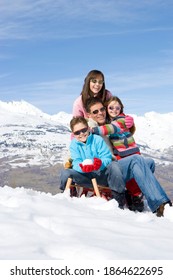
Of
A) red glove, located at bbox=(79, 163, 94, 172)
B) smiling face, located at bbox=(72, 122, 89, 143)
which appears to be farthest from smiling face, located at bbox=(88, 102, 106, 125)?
red glove, located at bbox=(79, 163, 94, 172)

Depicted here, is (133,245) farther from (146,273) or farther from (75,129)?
(75,129)

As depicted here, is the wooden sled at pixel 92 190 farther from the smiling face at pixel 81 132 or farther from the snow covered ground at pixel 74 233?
the snow covered ground at pixel 74 233

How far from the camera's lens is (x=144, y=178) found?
8.66 meters

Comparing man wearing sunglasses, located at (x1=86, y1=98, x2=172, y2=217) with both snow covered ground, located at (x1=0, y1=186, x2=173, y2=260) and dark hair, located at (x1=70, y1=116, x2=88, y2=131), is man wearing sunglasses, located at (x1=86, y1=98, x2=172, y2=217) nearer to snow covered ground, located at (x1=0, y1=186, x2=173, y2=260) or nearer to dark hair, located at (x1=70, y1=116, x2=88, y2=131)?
snow covered ground, located at (x1=0, y1=186, x2=173, y2=260)

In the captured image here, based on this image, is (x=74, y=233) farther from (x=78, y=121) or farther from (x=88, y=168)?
(x=78, y=121)

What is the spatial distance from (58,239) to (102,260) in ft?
2.67

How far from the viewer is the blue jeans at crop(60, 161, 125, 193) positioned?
8953mm

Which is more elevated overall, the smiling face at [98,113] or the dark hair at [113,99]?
the dark hair at [113,99]

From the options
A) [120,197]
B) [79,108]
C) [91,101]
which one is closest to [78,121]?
[91,101]

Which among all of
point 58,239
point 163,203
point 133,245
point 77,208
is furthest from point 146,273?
point 163,203

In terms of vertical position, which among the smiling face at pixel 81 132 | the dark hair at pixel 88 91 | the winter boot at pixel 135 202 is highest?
the dark hair at pixel 88 91

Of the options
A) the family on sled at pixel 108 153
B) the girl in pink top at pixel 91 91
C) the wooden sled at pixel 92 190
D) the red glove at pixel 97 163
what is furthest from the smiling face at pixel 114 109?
the wooden sled at pixel 92 190

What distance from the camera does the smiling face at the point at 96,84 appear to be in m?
10.0

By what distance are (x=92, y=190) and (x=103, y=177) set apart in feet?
2.55
